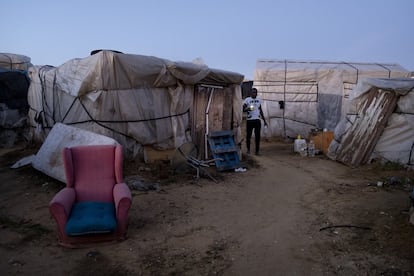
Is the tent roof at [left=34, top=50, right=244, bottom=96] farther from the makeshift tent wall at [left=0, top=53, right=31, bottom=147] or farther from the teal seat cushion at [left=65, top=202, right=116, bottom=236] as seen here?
the makeshift tent wall at [left=0, top=53, right=31, bottom=147]

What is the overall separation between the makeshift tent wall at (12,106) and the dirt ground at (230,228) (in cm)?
470

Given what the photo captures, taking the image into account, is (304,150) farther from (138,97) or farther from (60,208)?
(60,208)

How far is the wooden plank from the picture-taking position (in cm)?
800

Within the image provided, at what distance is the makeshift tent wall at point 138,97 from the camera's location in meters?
6.66

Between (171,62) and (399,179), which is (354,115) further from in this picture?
(171,62)

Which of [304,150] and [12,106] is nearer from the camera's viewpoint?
[304,150]

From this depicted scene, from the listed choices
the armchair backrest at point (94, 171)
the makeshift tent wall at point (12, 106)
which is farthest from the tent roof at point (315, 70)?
the armchair backrest at point (94, 171)

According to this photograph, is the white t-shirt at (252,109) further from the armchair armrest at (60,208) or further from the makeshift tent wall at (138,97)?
the armchair armrest at (60,208)

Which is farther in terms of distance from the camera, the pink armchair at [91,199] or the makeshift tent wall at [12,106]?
the makeshift tent wall at [12,106]

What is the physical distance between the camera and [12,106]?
37.5 ft

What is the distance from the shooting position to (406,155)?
7.63 metres

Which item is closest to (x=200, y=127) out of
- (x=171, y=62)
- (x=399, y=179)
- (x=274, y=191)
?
(x=171, y=62)

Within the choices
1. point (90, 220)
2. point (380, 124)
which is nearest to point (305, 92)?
point (380, 124)

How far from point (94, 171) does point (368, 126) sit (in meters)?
6.26
